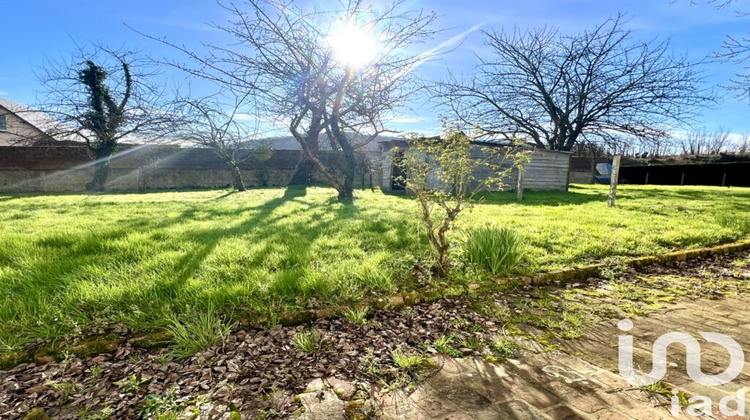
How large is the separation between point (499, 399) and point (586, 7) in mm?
7682

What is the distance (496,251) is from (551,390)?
2.04m

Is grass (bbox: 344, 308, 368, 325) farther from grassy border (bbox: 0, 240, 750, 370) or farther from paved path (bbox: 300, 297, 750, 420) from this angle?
paved path (bbox: 300, 297, 750, 420)

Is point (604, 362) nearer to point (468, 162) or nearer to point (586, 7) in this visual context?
point (468, 162)

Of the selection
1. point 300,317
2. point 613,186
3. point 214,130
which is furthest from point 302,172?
point 300,317

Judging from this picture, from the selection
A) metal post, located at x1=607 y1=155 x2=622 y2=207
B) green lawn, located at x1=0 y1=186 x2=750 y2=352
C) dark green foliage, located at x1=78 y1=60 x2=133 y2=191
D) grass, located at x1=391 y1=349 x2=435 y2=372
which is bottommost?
grass, located at x1=391 y1=349 x2=435 y2=372

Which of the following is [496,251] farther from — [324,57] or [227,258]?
[324,57]

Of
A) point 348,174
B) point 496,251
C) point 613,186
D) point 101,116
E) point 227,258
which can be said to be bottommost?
point 227,258

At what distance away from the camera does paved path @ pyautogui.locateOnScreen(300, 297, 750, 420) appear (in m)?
1.57

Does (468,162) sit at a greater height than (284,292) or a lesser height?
greater

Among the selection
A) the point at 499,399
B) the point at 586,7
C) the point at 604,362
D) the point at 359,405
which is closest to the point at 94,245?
the point at 359,405

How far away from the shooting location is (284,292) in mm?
2854

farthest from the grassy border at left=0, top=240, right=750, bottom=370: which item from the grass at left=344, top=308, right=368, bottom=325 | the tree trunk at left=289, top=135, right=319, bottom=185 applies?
the tree trunk at left=289, top=135, right=319, bottom=185

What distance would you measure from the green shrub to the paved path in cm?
130

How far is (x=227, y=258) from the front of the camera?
12.1 feet
